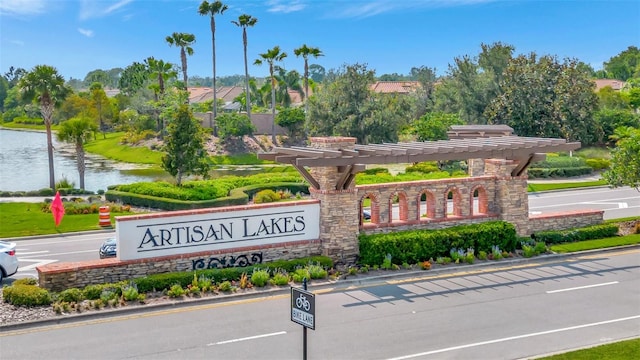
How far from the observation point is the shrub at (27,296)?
16719mm

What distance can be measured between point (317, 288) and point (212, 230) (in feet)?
11.5

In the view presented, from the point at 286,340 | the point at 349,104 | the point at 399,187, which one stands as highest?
the point at 349,104

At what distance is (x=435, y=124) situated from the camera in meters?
49.3

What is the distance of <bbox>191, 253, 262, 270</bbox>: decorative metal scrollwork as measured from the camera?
63.1 feet

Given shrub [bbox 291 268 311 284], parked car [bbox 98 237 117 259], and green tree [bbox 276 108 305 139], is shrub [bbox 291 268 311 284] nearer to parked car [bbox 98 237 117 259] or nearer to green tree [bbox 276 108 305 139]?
parked car [bbox 98 237 117 259]

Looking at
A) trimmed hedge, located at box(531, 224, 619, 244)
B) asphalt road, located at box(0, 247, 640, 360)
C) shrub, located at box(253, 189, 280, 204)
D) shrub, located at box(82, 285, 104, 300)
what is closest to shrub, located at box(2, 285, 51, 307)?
shrub, located at box(82, 285, 104, 300)

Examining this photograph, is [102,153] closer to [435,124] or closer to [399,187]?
[435,124]

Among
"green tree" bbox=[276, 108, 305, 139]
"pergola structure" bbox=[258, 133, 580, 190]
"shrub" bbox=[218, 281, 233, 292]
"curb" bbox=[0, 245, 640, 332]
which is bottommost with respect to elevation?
"curb" bbox=[0, 245, 640, 332]

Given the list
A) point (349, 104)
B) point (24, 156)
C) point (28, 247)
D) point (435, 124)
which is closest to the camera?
point (28, 247)

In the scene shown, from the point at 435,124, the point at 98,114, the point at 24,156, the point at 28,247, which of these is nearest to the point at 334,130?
the point at 435,124

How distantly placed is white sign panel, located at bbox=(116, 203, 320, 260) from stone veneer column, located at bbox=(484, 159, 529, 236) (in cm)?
689

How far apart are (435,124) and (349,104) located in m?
7.25

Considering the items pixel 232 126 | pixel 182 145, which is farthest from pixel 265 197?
pixel 232 126

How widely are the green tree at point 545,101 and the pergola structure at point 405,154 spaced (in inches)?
1058
